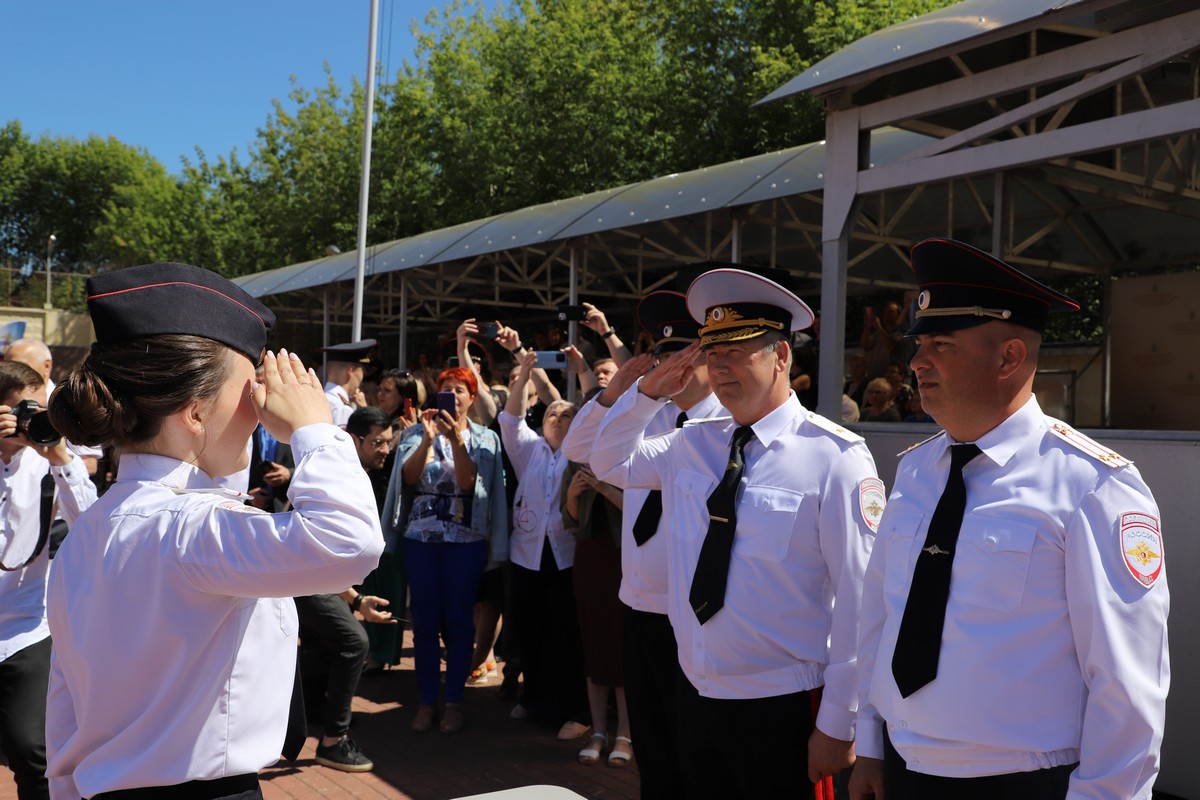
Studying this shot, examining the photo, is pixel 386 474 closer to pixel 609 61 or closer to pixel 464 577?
→ pixel 464 577

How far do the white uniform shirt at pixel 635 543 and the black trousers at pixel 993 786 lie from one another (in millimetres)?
1672

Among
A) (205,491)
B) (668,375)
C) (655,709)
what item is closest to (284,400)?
(205,491)

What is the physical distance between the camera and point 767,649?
2.81m

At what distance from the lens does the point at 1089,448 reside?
217 cm

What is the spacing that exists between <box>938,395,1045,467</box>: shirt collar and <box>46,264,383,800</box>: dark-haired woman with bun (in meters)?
1.38

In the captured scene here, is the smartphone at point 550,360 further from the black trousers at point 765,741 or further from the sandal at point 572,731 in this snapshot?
the black trousers at point 765,741

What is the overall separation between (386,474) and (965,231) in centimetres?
795

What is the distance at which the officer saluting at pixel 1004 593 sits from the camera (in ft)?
6.53

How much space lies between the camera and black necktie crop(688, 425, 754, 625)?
2.89 meters

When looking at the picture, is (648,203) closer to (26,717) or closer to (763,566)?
(763,566)

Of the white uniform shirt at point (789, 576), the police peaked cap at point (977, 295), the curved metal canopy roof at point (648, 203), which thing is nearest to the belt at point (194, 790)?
the white uniform shirt at point (789, 576)

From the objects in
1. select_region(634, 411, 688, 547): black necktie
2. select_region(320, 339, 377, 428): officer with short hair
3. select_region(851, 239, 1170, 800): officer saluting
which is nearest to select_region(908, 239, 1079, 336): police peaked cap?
select_region(851, 239, 1170, 800): officer saluting

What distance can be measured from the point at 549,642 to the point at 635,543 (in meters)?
2.14

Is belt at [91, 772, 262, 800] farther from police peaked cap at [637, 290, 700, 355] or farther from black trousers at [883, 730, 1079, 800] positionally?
police peaked cap at [637, 290, 700, 355]
